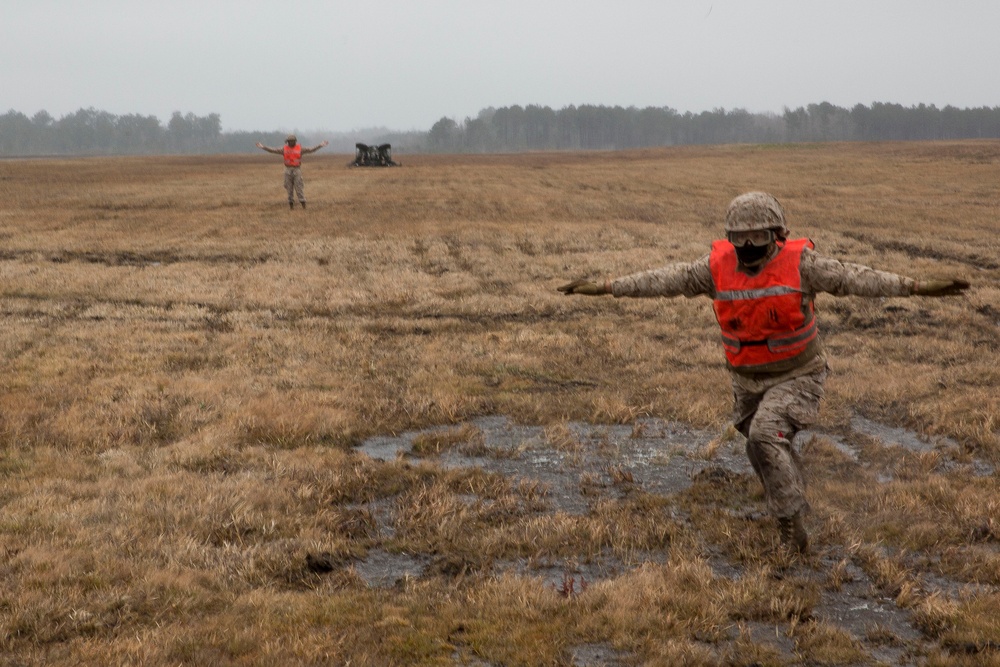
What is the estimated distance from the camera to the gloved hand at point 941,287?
515 cm

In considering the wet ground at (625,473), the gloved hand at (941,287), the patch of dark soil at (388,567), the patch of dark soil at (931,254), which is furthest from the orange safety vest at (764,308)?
the patch of dark soil at (931,254)

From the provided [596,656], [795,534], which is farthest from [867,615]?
[596,656]

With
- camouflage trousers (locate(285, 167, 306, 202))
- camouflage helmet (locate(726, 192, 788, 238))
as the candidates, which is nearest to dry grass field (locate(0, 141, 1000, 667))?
camouflage helmet (locate(726, 192, 788, 238))

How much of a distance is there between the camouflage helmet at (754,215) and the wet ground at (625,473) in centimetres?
209

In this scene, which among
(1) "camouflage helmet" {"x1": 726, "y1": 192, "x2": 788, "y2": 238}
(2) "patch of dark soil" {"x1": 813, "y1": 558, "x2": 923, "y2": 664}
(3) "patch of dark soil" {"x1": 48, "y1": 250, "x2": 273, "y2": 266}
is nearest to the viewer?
(2) "patch of dark soil" {"x1": 813, "y1": 558, "x2": 923, "y2": 664}

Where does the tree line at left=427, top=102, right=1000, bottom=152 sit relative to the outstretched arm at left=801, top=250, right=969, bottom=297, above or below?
above

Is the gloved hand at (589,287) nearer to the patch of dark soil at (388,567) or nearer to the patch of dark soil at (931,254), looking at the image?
the patch of dark soil at (388,567)

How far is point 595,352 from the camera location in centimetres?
1102

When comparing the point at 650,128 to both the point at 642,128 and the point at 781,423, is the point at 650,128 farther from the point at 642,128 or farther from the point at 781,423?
the point at 781,423

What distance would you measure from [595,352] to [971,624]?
6726 mm

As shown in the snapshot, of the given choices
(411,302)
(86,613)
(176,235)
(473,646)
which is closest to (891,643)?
(473,646)

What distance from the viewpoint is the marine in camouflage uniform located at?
5477 mm

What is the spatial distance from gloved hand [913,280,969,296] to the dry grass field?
1616mm

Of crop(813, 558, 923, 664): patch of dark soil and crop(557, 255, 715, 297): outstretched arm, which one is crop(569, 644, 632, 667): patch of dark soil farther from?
crop(557, 255, 715, 297): outstretched arm
